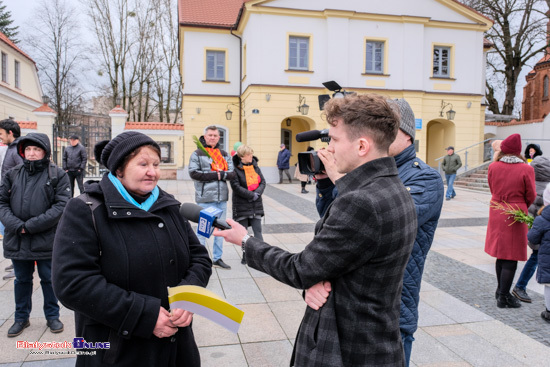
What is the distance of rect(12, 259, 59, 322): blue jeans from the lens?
155 inches

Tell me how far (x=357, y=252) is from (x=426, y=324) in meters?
3.28

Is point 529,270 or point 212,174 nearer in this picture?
point 529,270

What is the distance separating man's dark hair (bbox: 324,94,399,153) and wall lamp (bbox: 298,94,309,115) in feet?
62.1

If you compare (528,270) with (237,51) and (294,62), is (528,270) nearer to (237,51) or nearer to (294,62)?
(294,62)

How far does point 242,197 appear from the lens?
20.4 feet

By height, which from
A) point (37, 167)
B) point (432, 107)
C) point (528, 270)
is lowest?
point (528, 270)

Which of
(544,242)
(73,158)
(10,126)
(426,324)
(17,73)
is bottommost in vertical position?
(426,324)

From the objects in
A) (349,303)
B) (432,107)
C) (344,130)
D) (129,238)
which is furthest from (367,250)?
(432,107)

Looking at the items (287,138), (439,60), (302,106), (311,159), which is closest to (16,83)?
(287,138)

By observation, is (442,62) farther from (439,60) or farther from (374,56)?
(374,56)

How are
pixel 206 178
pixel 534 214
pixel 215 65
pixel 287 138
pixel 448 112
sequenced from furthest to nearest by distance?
pixel 287 138, pixel 215 65, pixel 448 112, pixel 206 178, pixel 534 214

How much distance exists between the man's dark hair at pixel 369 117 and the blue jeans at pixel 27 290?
11.6 feet

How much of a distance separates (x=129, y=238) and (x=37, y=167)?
8.64ft

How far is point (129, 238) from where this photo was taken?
6.56ft
